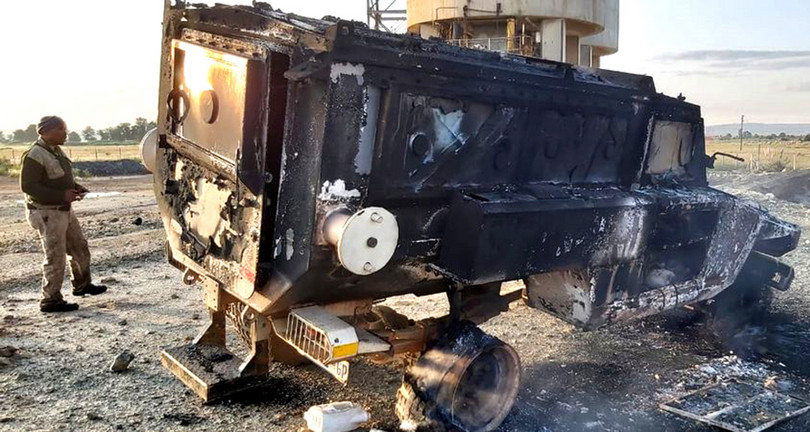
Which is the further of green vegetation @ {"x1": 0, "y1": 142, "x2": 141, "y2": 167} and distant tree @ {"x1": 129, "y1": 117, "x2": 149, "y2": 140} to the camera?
distant tree @ {"x1": 129, "y1": 117, "x2": 149, "y2": 140}

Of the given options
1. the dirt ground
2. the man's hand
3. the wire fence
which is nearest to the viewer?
the dirt ground

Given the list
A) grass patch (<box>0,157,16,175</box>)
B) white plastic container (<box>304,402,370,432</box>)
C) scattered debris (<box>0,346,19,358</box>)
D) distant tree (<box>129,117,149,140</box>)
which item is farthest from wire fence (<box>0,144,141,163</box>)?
white plastic container (<box>304,402,370,432</box>)

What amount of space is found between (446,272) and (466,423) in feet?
2.96

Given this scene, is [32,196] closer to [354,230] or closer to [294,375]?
[294,375]

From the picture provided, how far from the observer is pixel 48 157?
622 centimetres

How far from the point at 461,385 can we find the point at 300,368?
5.00 ft

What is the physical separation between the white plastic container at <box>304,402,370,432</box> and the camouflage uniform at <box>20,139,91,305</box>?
382 centimetres

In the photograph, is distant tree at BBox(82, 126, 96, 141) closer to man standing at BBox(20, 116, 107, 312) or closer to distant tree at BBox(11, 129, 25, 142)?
distant tree at BBox(11, 129, 25, 142)

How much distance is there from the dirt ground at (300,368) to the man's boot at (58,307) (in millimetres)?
109

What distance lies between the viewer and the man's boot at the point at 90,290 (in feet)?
22.6

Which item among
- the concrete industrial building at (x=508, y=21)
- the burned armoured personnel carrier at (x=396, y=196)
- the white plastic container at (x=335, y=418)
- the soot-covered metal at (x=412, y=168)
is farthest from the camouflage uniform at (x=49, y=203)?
the concrete industrial building at (x=508, y=21)

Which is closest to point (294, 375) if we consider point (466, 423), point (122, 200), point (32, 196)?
point (466, 423)

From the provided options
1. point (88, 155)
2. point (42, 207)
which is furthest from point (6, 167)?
point (42, 207)

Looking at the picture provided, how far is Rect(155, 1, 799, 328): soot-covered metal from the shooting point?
11.4 feet
